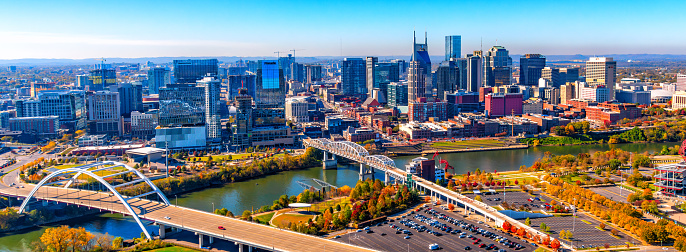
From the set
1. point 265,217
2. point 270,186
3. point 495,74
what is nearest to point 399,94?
point 495,74

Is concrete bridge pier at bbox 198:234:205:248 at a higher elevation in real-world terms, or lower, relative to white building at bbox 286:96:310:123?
lower

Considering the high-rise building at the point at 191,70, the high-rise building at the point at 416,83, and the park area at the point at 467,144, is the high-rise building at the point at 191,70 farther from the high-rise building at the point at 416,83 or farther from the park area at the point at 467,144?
the park area at the point at 467,144

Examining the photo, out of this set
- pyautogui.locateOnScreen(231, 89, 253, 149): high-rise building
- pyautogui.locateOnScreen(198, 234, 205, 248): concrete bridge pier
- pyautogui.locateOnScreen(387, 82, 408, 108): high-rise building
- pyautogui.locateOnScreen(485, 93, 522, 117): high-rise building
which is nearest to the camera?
pyautogui.locateOnScreen(198, 234, 205, 248): concrete bridge pier

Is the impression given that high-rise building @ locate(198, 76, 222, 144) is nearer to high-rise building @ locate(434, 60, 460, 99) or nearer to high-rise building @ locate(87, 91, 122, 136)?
high-rise building @ locate(87, 91, 122, 136)

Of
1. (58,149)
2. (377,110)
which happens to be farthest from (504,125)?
(58,149)

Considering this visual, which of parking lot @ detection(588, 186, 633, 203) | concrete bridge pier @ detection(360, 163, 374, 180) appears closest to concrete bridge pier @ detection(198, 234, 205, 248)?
concrete bridge pier @ detection(360, 163, 374, 180)

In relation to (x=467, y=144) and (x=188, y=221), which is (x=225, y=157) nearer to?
(x=188, y=221)

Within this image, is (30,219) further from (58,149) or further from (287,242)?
(58,149)

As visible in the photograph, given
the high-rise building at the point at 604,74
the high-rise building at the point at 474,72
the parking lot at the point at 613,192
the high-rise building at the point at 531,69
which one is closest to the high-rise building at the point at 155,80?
the high-rise building at the point at 474,72
